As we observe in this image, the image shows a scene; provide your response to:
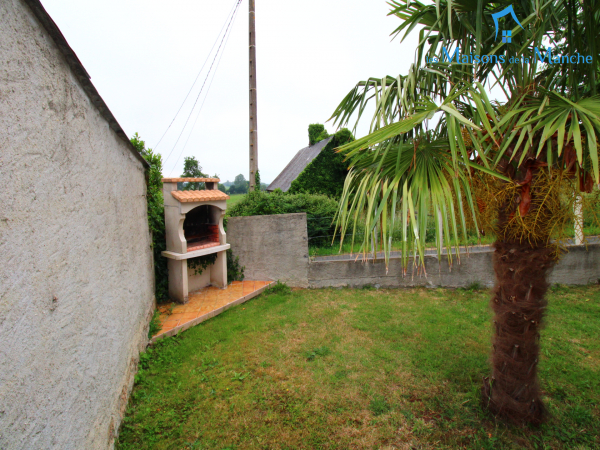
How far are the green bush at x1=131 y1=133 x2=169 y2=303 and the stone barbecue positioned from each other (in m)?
0.14

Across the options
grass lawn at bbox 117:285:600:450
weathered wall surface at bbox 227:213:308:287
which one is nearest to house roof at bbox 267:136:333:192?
weathered wall surface at bbox 227:213:308:287

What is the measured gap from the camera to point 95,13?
10.9 feet

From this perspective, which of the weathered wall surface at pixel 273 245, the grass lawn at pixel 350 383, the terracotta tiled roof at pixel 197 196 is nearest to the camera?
the grass lawn at pixel 350 383

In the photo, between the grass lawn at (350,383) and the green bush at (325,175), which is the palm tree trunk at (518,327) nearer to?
the grass lawn at (350,383)

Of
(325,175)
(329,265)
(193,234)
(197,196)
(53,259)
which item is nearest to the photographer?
(53,259)

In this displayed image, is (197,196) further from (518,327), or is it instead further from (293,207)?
(518,327)

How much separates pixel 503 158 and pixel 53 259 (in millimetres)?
3390

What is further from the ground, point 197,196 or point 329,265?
point 197,196

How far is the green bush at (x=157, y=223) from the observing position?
17.6 ft

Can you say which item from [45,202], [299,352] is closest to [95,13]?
[45,202]

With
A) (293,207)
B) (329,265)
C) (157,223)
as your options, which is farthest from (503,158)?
(293,207)

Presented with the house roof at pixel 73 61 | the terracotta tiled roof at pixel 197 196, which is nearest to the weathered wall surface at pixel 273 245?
the terracotta tiled roof at pixel 197 196

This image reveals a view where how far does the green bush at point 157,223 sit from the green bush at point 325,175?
8061 millimetres

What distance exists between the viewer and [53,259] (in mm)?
1786
